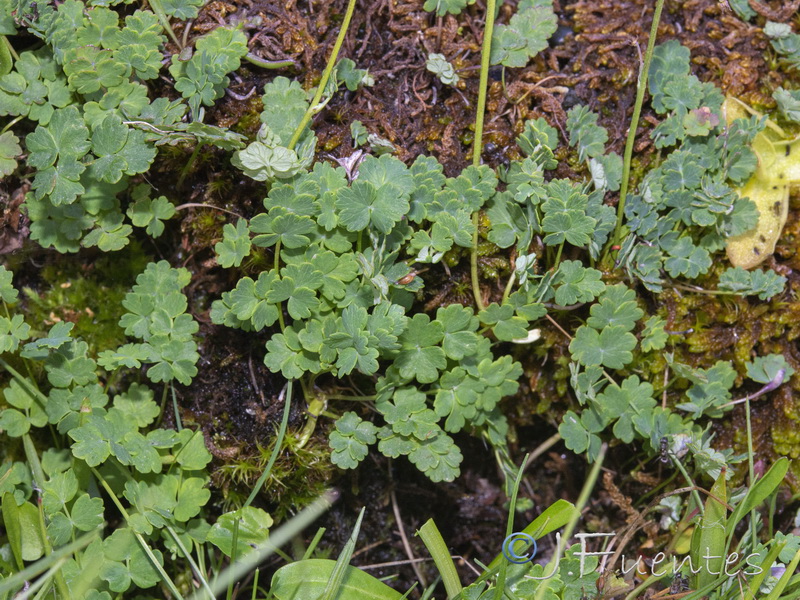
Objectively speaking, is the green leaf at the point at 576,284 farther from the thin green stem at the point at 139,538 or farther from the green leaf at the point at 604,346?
the thin green stem at the point at 139,538

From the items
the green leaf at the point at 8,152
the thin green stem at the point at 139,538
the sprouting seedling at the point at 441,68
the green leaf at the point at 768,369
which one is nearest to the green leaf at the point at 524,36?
the sprouting seedling at the point at 441,68

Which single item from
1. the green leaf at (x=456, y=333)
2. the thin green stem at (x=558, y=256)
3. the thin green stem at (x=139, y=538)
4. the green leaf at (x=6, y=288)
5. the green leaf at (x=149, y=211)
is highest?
the green leaf at (x=149, y=211)

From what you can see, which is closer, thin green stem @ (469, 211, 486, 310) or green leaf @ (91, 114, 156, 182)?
green leaf @ (91, 114, 156, 182)

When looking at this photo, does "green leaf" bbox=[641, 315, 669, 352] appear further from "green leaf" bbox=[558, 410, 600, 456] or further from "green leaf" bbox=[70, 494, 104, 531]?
"green leaf" bbox=[70, 494, 104, 531]

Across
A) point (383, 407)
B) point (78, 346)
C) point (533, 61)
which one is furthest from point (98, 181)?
point (533, 61)

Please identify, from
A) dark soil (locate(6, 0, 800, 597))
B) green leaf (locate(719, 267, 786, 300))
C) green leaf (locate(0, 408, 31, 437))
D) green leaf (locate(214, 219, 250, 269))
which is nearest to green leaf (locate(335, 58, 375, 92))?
dark soil (locate(6, 0, 800, 597))

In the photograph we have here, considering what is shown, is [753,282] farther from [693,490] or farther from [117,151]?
[117,151]

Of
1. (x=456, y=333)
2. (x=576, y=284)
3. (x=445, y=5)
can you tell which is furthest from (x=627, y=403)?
(x=445, y=5)
